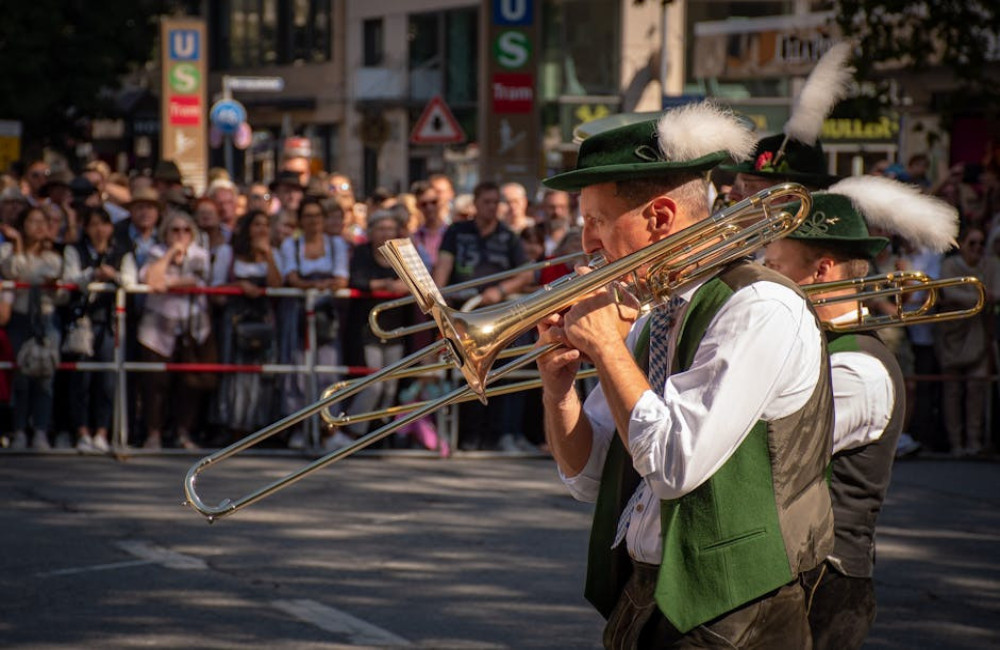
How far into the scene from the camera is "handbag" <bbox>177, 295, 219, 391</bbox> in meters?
11.9

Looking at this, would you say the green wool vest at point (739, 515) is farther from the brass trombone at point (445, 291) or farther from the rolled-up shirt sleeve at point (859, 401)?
the brass trombone at point (445, 291)

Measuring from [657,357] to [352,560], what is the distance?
5070 mm

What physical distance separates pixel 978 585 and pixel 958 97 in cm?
436

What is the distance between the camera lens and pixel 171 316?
11.8 meters

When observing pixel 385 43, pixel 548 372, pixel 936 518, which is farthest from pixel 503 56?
pixel 385 43

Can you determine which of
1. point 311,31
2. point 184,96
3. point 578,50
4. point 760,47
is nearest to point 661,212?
point 184,96

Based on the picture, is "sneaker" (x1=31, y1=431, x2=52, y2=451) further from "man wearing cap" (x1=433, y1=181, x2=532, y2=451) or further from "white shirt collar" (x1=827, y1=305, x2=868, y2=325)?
"white shirt collar" (x1=827, y1=305, x2=868, y2=325)

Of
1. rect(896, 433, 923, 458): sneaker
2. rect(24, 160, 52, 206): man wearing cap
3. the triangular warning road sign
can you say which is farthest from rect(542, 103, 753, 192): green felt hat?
the triangular warning road sign

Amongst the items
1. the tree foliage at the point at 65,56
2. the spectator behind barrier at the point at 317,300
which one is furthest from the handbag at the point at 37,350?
the tree foliage at the point at 65,56

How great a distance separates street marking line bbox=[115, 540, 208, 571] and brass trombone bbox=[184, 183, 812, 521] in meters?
4.64

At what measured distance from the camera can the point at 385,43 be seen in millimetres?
43312

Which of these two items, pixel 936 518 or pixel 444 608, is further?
pixel 936 518

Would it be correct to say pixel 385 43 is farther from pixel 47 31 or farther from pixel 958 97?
pixel 958 97

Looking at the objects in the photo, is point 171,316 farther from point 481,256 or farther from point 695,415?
point 695,415
